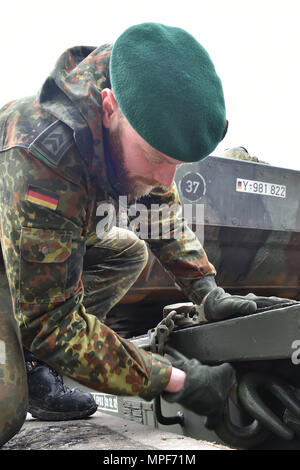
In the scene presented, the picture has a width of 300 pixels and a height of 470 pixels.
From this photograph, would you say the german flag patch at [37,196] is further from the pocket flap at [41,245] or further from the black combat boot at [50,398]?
the black combat boot at [50,398]

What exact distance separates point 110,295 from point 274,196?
7.42ft

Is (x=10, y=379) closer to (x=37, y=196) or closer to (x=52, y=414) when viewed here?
(x=52, y=414)

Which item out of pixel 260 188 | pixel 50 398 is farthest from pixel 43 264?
pixel 260 188

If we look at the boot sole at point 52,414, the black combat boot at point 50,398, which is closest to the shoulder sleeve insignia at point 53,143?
the black combat boot at point 50,398

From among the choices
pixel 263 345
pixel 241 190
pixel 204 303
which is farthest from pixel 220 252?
pixel 263 345

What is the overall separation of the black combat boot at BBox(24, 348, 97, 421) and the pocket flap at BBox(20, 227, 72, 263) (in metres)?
0.86

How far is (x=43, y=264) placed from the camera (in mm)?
1494

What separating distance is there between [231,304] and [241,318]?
0.42 feet

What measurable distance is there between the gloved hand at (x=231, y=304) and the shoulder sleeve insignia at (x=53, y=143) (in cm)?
72

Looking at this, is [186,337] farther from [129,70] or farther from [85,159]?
[129,70]

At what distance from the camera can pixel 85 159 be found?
153cm

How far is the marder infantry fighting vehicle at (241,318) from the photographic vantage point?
60.5 inches

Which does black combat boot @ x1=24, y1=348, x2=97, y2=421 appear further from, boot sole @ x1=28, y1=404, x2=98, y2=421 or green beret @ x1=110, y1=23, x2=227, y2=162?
green beret @ x1=110, y1=23, x2=227, y2=162

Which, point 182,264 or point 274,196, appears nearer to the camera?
point 182,264
